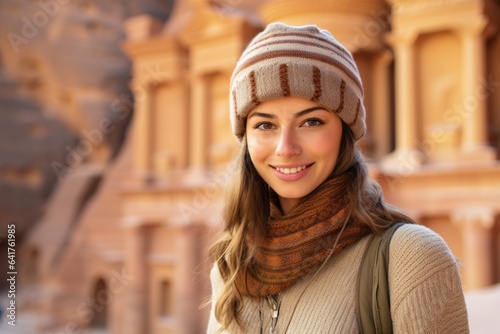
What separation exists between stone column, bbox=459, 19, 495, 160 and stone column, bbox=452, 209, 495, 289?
125 centimetres

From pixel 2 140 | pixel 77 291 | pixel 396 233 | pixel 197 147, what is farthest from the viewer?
pixel 2 140

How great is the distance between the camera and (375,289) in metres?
1.48

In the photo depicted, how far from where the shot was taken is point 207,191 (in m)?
14.9

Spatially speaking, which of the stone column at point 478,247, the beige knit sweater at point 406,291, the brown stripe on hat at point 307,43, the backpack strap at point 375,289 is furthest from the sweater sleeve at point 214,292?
the stone column at point 478,247

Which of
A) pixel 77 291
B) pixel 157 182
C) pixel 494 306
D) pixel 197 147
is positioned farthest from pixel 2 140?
pixel 494 306

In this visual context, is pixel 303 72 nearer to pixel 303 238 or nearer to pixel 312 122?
pixel 312 122

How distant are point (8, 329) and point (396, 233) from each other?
63.8ft

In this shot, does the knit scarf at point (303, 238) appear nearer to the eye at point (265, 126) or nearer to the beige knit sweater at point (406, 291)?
the beige knit sweater at point (406, 291)

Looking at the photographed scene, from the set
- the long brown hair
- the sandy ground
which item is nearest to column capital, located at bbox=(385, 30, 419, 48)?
the sandy ground

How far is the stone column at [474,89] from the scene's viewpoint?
444 inches

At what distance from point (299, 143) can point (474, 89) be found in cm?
1064

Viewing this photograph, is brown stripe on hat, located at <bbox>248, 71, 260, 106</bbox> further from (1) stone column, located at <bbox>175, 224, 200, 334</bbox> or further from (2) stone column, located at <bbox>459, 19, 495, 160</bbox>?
(1) stone column, located at <bbox>175, 224, 200, 334</bbox>

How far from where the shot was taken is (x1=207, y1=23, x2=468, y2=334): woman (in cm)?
164

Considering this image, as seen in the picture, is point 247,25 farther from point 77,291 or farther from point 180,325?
point 77,291
